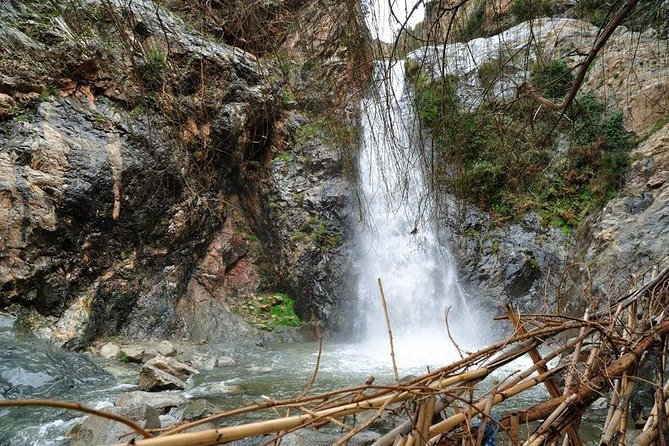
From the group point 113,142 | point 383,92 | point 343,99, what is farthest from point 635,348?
point 113,142

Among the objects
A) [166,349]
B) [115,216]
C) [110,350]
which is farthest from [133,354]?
[115,216]

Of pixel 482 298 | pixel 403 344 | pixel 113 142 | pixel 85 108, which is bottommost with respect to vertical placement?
pixel 403 344

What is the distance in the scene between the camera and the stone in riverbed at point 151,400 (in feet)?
13.0

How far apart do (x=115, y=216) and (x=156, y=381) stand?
10.8 ft

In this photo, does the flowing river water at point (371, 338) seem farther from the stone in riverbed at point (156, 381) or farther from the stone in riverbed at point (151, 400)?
the stone in riverbed at point (151, 400)

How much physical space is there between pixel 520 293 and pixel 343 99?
24.8 feet

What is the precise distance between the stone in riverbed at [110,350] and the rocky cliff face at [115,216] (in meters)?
0.30

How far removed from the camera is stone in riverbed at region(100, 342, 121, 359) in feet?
21.2

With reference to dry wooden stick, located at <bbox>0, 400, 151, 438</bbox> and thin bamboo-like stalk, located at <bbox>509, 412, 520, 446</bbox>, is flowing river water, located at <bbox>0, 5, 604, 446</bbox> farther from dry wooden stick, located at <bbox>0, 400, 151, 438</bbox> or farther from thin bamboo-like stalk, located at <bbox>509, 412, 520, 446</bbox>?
dry wooden stick, located at <bbox>0, 400, 151, 438</bbox>

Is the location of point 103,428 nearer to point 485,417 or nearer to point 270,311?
point 485,417

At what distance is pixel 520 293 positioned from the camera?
27.2 ft

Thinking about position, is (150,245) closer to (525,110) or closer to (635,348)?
(525,110)

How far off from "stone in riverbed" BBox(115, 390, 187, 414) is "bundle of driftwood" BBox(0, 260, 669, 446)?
3.64m

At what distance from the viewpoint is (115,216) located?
23.6 feet
